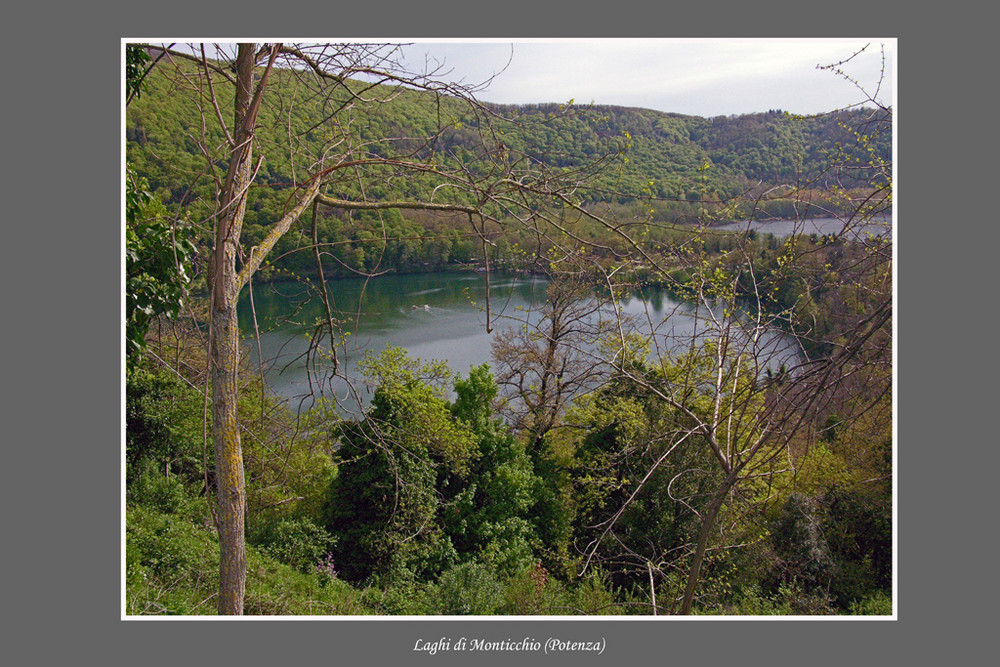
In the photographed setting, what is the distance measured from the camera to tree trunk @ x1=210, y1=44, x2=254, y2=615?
2029 mm

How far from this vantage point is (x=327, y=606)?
5004 mm

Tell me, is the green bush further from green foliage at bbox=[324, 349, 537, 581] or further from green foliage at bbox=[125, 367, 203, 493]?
green foliage at bbox=[125, 367, 203, 493]

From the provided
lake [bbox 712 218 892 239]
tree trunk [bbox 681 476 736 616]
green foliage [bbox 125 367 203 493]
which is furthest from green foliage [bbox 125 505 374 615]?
lake [bbox 712 218 892 239]

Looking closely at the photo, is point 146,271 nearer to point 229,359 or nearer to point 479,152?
point 229,359

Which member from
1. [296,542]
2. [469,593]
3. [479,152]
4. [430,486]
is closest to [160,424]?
[296,542]

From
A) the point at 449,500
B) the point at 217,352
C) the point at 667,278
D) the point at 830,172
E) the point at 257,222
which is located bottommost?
the point at 449,500

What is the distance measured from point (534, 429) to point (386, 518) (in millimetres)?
2839

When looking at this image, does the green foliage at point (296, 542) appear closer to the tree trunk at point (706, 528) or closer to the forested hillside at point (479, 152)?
the forested hillside at point (479, 152)

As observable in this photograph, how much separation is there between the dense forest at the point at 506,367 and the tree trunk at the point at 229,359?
10 mm

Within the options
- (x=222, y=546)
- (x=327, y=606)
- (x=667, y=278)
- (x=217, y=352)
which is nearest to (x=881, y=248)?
(x=667, y=278)

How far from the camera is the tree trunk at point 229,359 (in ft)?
6.66

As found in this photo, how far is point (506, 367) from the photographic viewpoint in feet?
33.8

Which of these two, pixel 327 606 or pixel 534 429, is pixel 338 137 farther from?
pixel 534 429

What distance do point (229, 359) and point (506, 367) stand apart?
327 inches
